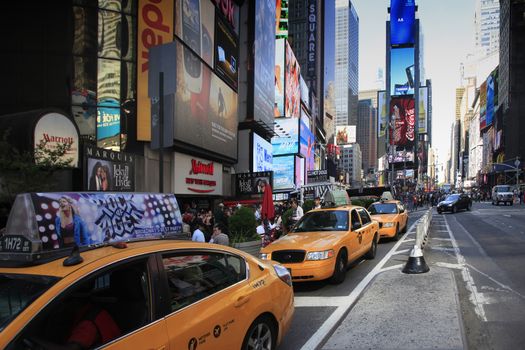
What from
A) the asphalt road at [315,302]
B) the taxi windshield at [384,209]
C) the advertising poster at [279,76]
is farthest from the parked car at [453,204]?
the asphalt road at [315,302]

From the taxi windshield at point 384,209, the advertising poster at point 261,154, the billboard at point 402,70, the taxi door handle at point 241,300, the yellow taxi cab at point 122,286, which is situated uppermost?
the billboard at point 402,70

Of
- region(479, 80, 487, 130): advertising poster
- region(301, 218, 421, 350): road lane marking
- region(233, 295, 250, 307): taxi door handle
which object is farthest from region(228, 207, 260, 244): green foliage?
region(479, 80, 487, 130): advertising poster

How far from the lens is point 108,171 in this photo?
16.4 meters

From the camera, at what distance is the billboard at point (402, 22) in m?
129

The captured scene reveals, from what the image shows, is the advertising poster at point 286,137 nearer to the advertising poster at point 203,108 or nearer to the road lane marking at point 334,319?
the advertising poster at point 203,108

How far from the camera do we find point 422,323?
5.76 m

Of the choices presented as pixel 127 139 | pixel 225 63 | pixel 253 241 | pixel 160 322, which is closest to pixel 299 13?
pixel 225 63

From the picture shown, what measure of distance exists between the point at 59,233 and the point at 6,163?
8134 millimetres

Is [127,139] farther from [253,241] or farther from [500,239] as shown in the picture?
[500,239]

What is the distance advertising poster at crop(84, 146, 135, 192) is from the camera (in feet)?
49.3

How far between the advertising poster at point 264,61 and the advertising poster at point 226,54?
440 cm

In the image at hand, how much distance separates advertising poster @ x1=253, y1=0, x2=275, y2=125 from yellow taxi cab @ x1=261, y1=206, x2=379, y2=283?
26.1m

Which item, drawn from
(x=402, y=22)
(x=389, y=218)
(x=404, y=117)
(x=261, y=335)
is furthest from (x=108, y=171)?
(x=402, y=22)

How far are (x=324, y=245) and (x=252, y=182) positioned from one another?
2396 cm
